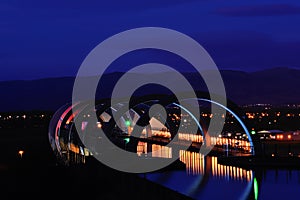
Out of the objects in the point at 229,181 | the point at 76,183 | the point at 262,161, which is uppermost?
the point at 262,161

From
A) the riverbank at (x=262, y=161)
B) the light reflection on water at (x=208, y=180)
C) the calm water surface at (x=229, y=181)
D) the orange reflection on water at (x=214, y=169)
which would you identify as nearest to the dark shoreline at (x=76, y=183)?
the calm water surface at (x=229, y=181)

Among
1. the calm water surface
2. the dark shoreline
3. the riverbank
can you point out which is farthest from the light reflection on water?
the dark shoreline

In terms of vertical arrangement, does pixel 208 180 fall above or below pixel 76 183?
below

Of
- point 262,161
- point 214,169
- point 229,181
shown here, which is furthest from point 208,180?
point 262,161

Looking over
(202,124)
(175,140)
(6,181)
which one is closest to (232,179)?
(6,181)

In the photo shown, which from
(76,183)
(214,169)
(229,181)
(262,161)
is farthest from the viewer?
(262,161)

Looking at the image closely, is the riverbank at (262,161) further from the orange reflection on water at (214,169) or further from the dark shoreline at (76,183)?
the dark shoreline at (76,183)

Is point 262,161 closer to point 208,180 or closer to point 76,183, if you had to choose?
point 208,180

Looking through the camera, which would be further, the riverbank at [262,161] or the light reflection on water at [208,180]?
the riverbank at [262,161]

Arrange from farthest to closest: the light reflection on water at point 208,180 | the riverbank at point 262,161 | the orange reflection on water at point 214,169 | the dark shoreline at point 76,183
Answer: the riverbank at point 262,161 < the orange reflection on water at point 214,169 < the light reflection on water at point 208,180 < the dark shoreline at point 76,183

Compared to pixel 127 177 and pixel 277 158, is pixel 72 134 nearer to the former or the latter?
pixel 277 158

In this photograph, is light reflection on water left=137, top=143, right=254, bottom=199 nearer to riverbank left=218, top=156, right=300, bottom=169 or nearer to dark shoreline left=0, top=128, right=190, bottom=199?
riverbank left=218, top=156, right=300, bottom=169

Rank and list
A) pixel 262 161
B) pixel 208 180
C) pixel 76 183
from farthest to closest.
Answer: pixel 262 161 → pixel 208 180 → pixel 76 183

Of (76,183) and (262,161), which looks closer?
(76,183)
